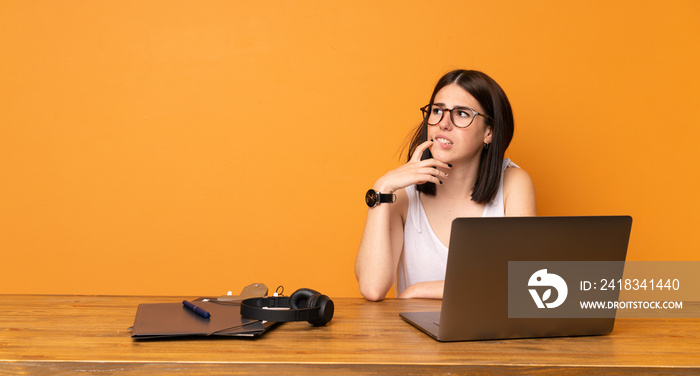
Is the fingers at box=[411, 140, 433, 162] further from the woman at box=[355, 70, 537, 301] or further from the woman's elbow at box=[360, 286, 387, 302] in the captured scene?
the woman's elbow at box=[360, 286, 387, 302]

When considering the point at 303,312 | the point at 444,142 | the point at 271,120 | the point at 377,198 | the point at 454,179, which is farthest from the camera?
the point at 271,120

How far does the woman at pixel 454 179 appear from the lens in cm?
204

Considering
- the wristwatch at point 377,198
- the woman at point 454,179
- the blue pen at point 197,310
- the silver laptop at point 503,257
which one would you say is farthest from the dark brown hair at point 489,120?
the blue pen at point 197,310

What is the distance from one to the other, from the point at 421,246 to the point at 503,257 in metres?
1.06

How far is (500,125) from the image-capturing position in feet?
6.89

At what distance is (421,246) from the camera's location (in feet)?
6.88

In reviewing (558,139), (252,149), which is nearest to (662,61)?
(558,139)

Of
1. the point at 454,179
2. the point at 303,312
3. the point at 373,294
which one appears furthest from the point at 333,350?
the point at 454,179

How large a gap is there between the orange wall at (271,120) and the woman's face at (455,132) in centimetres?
66

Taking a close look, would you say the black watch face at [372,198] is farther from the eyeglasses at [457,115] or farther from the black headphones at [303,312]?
the black headphones at [303,312]

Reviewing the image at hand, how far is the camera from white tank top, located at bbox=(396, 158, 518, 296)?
2059 millimetres

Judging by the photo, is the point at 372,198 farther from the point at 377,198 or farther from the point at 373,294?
the point at 373,294

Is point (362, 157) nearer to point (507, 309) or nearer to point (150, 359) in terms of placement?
point (507, 309)

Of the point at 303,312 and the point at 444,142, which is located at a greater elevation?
the point at 444,142
